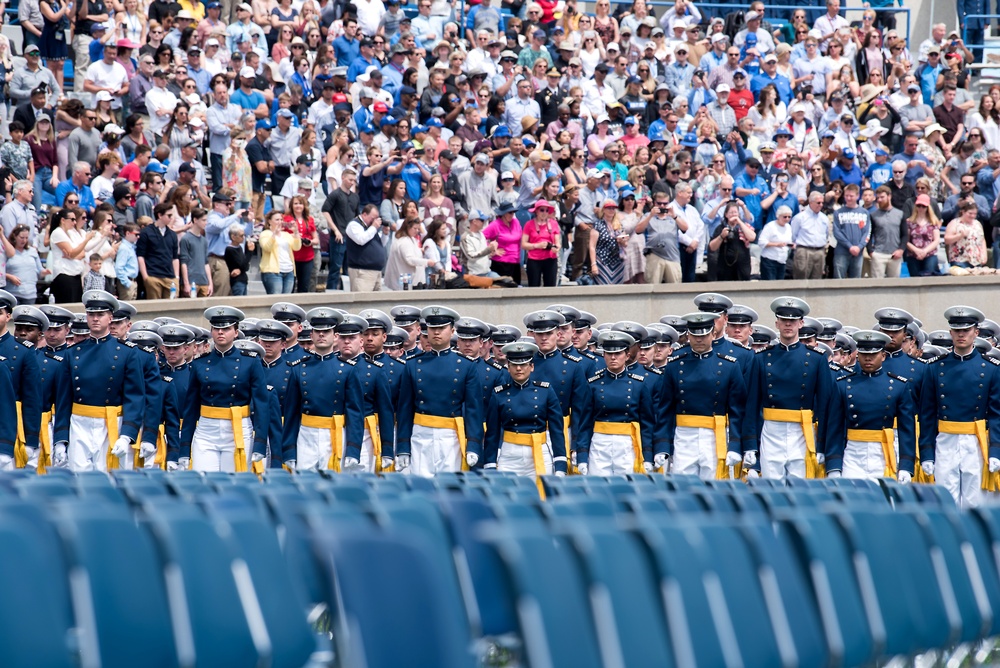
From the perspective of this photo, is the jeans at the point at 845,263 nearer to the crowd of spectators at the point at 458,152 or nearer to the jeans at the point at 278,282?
the crowd of spectators at the point at 458,152

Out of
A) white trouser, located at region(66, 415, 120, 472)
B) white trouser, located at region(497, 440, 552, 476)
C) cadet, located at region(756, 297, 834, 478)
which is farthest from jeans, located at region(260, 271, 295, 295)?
cadet, located at region(756, 297, 834, 478)

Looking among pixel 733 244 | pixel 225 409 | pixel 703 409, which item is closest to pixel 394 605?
pixel 703 409

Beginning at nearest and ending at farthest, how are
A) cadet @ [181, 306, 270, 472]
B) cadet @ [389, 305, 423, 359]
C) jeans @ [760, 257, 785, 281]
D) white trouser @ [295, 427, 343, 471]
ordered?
cadet @ [181, 306, 270, 472]
white trouser @ [295, 427, 343, 471]
cadet @ [389, 305, 423, 359]
jeans @ [760, 257, 785, 281]


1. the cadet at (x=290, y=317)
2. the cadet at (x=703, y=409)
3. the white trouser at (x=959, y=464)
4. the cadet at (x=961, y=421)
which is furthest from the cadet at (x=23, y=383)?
the white trouser at (x=959, y=464)

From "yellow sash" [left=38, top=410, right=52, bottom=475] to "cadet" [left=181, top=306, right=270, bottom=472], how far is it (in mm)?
1091

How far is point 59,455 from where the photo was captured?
1237 cm

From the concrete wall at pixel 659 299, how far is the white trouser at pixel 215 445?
74.0 inches

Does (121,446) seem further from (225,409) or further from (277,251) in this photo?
(277,251)

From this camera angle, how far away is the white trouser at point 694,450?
41.5ft

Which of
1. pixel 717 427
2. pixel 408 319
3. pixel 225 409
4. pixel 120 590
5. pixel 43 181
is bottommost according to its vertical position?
pixel 717 427

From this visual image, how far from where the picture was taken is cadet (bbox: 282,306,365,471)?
12.7 metres

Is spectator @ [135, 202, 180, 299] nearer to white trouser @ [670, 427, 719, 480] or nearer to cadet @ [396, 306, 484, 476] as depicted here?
cadet @ [396, 306, 484, 476]

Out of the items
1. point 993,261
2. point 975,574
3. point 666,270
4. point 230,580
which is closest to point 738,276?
point 666,270

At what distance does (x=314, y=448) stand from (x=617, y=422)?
2404 mm
